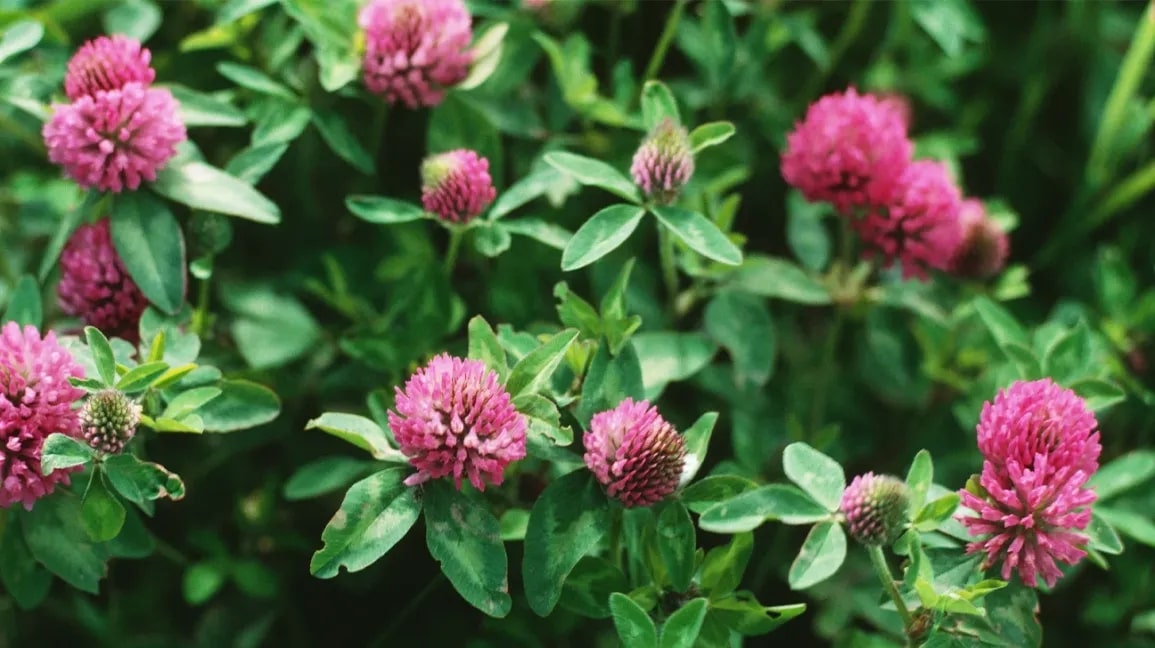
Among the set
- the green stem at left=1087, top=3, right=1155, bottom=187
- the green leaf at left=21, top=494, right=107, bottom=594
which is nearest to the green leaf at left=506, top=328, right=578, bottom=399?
the green leaf at left=21, top=494, right=107, bottom=594

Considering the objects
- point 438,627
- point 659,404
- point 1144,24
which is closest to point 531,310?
point 659,404

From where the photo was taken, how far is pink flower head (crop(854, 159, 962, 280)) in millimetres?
1390

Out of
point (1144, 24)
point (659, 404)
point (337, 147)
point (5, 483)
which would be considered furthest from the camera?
point (1144, 24)

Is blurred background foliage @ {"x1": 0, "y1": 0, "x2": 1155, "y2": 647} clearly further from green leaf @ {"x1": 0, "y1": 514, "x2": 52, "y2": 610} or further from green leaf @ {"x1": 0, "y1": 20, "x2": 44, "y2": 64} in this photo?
green leaf @ {"x1": 0, "y1": 514, "x2": 52, "y2": 610}

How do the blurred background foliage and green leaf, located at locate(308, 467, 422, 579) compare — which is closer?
green leaf, located at locate(308, 467, 422, 579)

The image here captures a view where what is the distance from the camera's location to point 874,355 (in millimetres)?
1604

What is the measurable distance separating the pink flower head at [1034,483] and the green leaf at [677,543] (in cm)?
25

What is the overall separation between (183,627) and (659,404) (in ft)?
2.31

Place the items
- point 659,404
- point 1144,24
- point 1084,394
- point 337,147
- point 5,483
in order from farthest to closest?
1. point 1144,24
2. point 659,404
3. point 337,147
4. point 1084,394
5. point 5,483

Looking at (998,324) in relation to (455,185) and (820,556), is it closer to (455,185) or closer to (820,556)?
(820,556)

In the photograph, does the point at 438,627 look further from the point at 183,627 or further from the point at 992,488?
the point at 992,488

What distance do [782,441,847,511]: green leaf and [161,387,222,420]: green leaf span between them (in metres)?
0.55

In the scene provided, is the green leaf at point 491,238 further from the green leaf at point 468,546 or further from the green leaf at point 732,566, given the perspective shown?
the green leaf at point 732,566

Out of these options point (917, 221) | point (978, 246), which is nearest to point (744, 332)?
point (917, 221)
